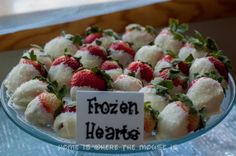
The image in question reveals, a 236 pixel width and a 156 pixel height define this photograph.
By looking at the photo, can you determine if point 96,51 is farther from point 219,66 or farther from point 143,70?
point 219,66

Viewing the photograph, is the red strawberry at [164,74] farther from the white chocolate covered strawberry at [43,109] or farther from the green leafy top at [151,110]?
the white chocolate covered strawberry at [43,109]

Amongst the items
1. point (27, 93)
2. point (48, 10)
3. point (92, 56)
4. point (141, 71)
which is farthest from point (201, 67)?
point (48, 10)

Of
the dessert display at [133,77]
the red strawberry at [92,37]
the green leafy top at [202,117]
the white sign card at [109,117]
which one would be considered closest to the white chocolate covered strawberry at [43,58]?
the dessert display at [133,77]

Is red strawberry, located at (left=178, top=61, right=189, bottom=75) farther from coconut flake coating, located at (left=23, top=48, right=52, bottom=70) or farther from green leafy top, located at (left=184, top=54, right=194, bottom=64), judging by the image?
coconut flake coating, located at (left=23, top=48, right=52, bottom=70)

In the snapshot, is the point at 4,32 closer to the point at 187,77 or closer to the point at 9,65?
the point at 9,65

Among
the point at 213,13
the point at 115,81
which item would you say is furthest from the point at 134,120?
the point at 213,13
